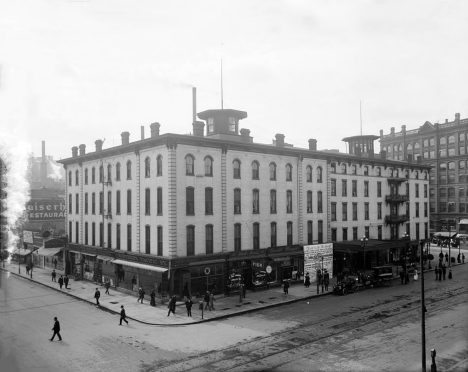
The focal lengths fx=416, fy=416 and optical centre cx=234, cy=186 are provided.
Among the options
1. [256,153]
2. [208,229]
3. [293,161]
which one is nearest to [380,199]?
[293,161]

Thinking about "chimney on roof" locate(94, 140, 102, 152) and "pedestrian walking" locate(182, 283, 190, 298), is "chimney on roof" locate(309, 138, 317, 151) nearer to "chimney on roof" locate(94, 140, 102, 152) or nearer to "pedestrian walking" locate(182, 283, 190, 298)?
"pedestrian walking" locate(182, 283, 190, 298)

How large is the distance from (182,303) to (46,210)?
36294 millimetres

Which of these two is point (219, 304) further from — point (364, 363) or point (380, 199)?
point (380, 199)

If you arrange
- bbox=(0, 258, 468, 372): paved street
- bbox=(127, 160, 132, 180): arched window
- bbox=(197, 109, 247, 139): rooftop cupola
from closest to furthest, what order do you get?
1. bbox=(0, 258, 468, 372): paved street
2. bbox=(127, 160, 132, 180): arched window
3. bbox=(197, 109, 247, 139): rooftop cupola

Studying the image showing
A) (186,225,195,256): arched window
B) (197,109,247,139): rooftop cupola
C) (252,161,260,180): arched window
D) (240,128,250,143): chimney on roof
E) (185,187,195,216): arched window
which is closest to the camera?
(186,225,195,256): arched window

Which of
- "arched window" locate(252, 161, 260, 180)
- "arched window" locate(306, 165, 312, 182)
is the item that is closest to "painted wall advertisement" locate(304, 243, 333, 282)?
"arched window" locate(306, 165, 312, 182)

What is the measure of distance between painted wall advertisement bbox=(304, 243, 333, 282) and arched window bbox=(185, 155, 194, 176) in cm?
1504

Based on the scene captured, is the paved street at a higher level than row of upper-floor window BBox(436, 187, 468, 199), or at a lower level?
lower

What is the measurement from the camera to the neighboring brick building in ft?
112

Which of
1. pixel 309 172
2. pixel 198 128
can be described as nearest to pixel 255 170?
pixel 198 128

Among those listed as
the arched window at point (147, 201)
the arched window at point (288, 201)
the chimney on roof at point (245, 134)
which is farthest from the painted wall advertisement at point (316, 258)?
the arched window at point (147, 201)

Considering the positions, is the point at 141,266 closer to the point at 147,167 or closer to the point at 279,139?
the point at 147,167

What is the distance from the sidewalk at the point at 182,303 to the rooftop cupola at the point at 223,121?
51.9ft

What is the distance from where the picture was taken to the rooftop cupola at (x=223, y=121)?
41625 mm
